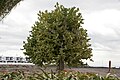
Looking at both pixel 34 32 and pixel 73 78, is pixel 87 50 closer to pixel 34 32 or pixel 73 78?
pixel 34 32

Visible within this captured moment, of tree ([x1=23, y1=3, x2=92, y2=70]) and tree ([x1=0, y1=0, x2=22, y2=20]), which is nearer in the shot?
tree ([x1=0, y1=0, x2=22, y2=20])

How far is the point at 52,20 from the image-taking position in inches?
1734

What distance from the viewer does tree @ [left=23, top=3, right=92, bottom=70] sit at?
41625mm

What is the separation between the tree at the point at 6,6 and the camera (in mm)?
14108

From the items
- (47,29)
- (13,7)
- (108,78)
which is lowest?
(108,78)

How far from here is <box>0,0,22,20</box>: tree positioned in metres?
14.1

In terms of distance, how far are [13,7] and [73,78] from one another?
8184 mm

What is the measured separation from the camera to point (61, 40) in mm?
42250

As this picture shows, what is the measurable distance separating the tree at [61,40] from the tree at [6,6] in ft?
86.7

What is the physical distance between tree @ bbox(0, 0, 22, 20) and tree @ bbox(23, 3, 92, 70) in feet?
86.7

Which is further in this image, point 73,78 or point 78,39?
point 78,39

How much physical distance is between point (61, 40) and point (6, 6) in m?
28.1

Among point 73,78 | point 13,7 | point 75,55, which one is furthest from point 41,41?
point 73,78

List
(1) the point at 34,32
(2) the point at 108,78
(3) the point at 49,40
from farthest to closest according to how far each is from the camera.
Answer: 1. (1) the point at 34,32
2. (3) the point at 49,40
3. (2) the point at 108,78
